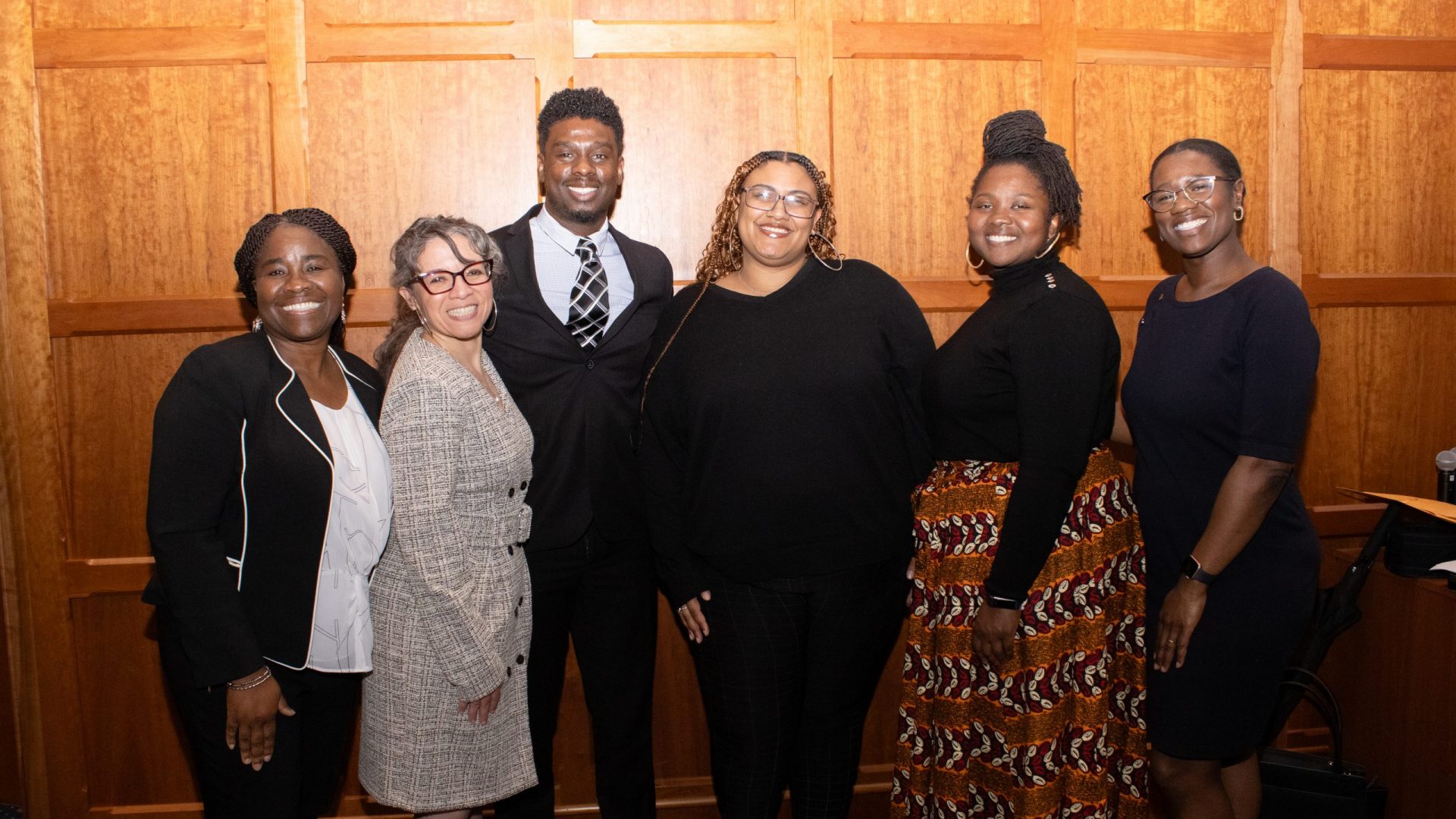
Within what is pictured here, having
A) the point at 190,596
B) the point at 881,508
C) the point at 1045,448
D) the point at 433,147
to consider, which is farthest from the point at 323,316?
the point at 1045,448

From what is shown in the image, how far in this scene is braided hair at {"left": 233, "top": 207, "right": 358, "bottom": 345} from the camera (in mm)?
1777

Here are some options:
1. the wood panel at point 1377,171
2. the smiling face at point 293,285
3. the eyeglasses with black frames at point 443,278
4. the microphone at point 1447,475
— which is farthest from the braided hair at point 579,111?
the microphone at point 1447,475

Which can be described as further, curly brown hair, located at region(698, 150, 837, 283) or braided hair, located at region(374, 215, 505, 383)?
curly brown hair, located at region(698, 150, 837, 283)

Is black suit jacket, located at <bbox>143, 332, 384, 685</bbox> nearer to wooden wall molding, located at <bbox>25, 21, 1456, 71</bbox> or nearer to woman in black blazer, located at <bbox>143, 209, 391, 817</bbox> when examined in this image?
woman in black blazer, located at <bbox>143, 209, 391, 817</bbox>

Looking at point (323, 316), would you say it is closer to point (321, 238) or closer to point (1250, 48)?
point (321, 238)

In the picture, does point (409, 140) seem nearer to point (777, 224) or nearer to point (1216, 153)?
point (777, 224)

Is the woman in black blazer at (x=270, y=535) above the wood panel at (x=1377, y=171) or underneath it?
underneath

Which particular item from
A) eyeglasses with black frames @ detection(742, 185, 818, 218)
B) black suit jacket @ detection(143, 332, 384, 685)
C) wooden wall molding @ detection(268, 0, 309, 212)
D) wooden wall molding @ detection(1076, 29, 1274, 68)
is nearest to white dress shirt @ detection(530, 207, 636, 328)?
eyeglasses with black frames @ detection(742, 185, 818, 218)

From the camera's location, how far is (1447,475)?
108 inches

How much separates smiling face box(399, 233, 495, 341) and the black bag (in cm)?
235

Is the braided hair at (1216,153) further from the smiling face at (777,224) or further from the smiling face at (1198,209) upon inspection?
the smiling face at (777,224)

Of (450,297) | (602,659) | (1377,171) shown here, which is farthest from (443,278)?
(1377,171)

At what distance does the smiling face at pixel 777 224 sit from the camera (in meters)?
2.02

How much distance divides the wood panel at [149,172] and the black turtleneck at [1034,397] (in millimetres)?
2021
